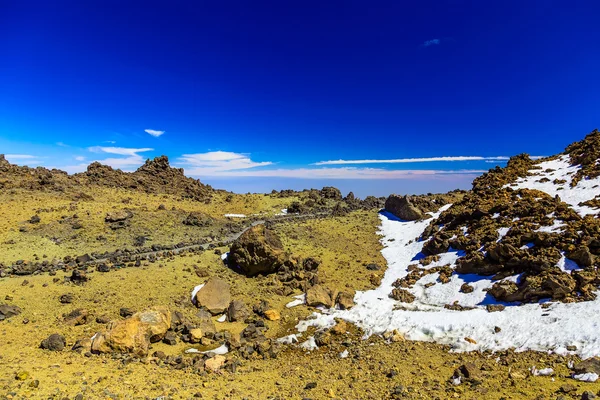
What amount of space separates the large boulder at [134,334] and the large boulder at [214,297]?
3186 mm

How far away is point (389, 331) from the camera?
14.6 meters

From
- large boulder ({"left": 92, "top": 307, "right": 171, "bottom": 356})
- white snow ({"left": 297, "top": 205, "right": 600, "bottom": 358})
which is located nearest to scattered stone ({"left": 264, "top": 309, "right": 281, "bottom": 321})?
white snow ({"left": 297, "top": 205, "right": 600, "bottom": 358})

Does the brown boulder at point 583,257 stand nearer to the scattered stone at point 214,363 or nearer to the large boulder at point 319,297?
the large boulder at point 319,297

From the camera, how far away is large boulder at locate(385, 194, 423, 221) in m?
37.3

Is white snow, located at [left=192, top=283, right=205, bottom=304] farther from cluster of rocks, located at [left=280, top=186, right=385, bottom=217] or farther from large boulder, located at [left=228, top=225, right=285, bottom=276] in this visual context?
cluster of rocks, located at [left=280, top=186, right=385, bottom=217]

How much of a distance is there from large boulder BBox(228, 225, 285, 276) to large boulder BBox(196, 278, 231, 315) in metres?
3.78

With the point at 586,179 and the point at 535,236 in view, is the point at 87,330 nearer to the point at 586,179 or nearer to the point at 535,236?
the point at 535,236

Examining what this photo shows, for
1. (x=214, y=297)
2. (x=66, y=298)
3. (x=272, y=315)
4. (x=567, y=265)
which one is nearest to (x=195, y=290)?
(x=214, y=297)

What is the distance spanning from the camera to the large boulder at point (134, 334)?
39.3 ft

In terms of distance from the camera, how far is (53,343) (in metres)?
12.2

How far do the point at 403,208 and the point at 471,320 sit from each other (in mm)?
Result: 25789

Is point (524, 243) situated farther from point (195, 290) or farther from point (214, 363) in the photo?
point (195, 290)

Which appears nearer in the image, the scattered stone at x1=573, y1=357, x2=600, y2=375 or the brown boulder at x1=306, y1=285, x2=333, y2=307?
the scattered stone at x1=573, y1=357, x2=600, y2=375

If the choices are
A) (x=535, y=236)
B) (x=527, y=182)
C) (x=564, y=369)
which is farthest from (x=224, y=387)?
(x=527, y=182)
